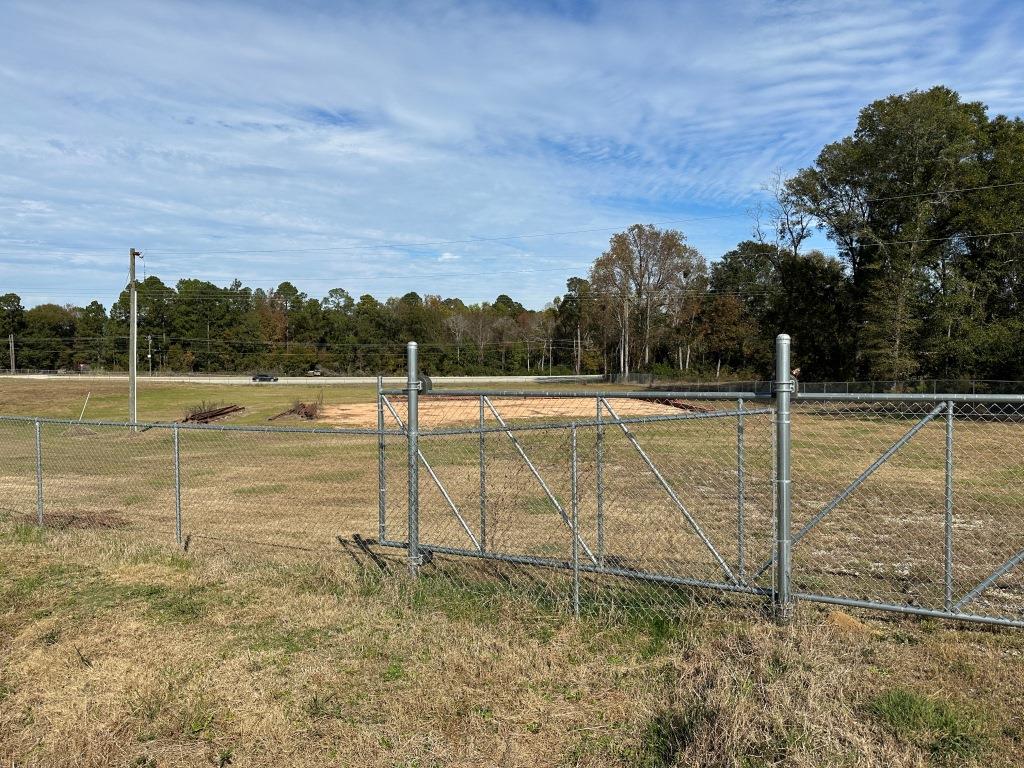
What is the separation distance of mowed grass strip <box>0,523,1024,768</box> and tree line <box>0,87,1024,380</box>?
38.2 meters

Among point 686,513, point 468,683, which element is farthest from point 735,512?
point 468,683

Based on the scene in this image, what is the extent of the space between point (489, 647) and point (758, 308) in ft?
270

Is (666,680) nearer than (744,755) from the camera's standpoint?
No

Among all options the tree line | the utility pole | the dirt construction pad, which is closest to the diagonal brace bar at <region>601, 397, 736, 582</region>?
the dirt construction pad

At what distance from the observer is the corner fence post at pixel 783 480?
5500mm

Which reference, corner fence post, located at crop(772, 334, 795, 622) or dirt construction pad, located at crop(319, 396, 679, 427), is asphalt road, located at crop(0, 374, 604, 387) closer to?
dirt construction pad, located at crop(319, 396, 679, 427)

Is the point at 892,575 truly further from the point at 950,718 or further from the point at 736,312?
the point at 736,312

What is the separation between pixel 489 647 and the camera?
5.33 m

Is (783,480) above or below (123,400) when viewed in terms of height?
above

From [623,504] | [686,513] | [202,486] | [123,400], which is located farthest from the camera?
[123,400]

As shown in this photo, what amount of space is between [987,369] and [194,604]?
41.8m

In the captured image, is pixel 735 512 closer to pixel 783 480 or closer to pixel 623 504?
pixel 623 504

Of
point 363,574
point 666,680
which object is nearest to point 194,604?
point 363,574

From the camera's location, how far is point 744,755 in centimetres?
361
